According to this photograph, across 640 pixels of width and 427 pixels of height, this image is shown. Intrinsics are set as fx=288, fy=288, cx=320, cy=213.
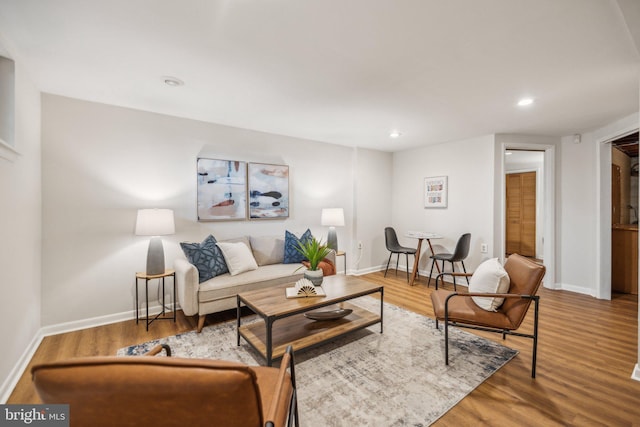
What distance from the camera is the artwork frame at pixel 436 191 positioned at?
15.9ft

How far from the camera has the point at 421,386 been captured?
2.01 meters

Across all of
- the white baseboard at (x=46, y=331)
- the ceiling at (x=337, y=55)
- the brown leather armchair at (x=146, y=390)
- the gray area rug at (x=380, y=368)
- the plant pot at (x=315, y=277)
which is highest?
the ceiling at (x=337, y=55)

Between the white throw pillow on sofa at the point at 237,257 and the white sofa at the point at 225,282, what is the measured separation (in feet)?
0.19

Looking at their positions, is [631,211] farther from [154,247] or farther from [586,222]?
[154,247]

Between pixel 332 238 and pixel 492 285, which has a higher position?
pixel 332 238

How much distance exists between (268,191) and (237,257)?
121 cm

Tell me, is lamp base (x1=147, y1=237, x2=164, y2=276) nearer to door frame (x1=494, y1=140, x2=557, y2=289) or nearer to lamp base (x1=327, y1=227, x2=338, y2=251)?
lamp base (x1=327, y1=227, x2=338, y2=251)

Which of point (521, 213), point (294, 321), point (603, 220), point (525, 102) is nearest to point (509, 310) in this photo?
point (294, 321)

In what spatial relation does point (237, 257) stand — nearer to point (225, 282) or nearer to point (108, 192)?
point (225, 282)

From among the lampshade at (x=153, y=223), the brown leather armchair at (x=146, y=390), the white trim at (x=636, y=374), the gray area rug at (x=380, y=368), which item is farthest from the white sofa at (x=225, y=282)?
the white trim at (x=636, y=374)

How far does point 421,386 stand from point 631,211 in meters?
5.40

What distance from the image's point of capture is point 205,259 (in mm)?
3088

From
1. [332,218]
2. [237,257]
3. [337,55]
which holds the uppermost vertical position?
[337,55]

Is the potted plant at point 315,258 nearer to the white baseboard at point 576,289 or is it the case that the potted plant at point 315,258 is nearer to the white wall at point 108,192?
the white wall at point 108,192
